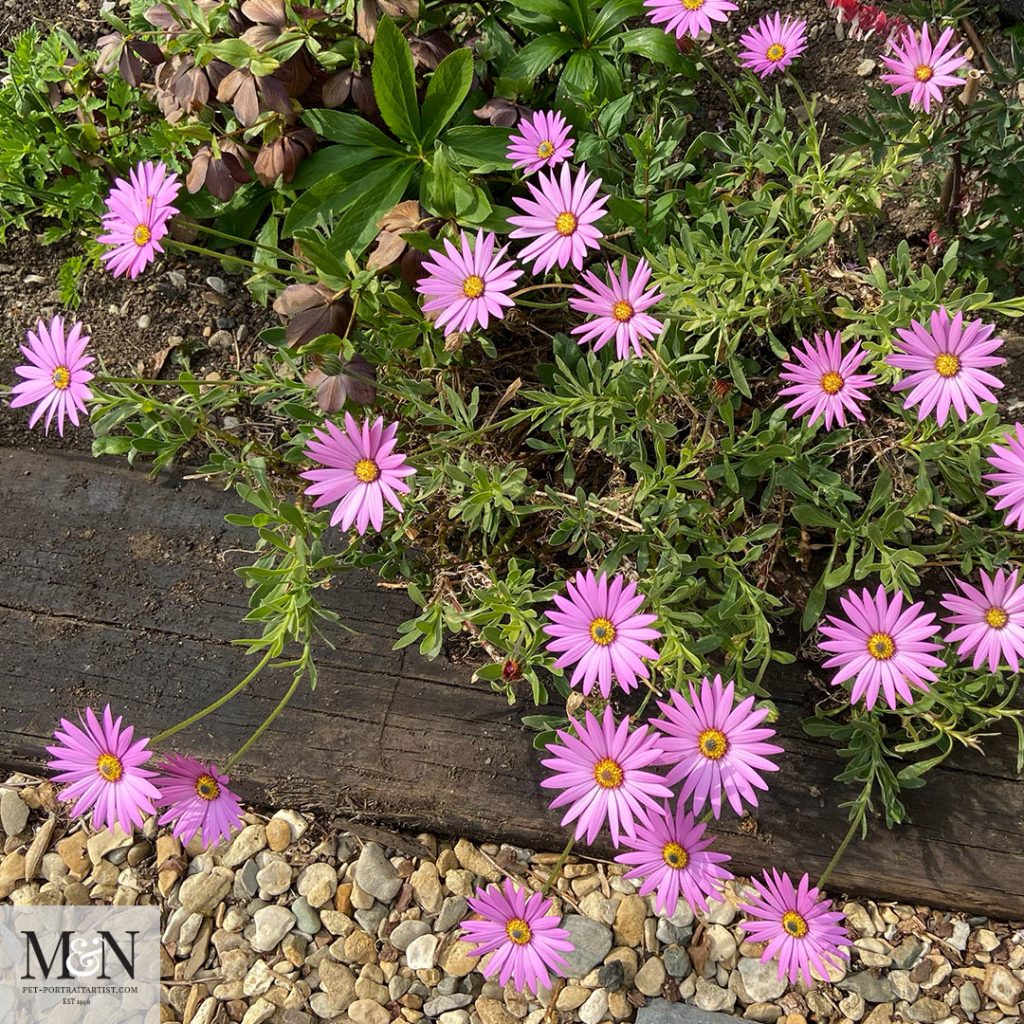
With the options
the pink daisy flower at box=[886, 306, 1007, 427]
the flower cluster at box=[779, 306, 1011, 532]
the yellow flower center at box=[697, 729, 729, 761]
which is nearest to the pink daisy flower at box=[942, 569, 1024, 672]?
the flower cluster at box=[779, 306, 1011, 532]

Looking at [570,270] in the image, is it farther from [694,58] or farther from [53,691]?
[53,691]

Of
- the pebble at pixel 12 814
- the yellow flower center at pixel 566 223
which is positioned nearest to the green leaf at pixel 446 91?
the yellow flower center at pixel 566 223

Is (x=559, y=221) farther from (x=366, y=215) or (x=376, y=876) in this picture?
(x=376, y=876)

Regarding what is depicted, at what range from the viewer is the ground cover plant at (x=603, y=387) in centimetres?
131

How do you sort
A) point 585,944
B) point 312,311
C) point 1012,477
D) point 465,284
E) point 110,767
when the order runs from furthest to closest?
point 585,944 < point 312,311 < point 465,284 < point 110,767 < point 1012,477

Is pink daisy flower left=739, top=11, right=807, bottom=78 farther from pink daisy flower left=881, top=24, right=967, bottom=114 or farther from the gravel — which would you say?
the gravel

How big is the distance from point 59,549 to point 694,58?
4.78 ft

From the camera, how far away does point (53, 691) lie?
1.75 meters

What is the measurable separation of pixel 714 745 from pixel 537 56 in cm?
125

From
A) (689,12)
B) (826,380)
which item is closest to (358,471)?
(826,380)

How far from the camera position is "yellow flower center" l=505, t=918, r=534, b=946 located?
1.32 meters

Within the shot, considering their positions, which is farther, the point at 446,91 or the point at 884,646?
the point at 446,91

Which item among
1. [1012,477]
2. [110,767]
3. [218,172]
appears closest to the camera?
[1012,477]

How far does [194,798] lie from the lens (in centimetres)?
138
